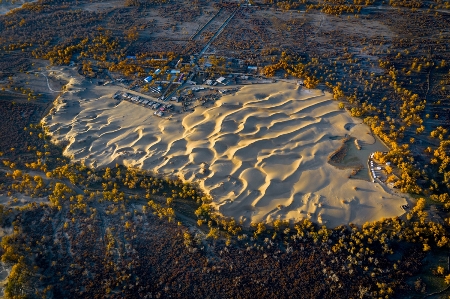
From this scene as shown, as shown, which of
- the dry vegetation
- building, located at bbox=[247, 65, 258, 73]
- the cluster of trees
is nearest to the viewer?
the dry vegetation

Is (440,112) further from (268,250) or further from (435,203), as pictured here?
(268,250)

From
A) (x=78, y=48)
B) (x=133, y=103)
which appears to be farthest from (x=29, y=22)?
(x=133, y=103)

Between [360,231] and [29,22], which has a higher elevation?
[29,22]

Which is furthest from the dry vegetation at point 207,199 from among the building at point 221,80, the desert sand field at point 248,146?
the building at point 221,80

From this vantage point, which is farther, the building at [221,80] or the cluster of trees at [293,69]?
the building at [221,80]

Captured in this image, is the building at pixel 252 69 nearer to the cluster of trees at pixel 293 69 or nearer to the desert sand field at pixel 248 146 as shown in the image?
the cluster of trees at pixel 293 69

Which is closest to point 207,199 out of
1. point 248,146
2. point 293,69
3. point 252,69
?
point 248,146

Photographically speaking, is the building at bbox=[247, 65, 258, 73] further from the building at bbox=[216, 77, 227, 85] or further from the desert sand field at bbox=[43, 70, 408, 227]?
the building at bbox=[216, 77, 227, 85]

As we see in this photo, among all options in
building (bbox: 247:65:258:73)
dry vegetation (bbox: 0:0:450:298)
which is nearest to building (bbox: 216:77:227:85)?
dry vegetation (bbox: 0:0:450:298)
